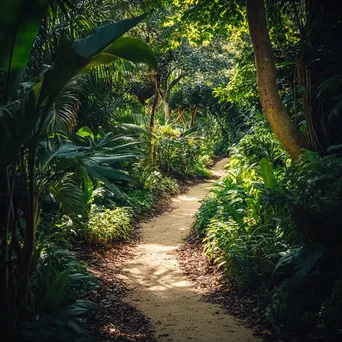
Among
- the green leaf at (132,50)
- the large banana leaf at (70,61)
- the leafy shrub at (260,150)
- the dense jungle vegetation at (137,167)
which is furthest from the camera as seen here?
the leafy shrub at (260,150)

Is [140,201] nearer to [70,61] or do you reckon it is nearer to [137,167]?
[137,167]

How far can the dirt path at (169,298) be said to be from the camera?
13.9 ft

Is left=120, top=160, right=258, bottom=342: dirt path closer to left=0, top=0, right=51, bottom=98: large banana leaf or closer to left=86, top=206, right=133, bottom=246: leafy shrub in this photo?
left=86, top=206, right=133, bottom=246: leafy shrub

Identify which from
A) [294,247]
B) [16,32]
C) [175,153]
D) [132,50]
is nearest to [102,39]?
[132,50]

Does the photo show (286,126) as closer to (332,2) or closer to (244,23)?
(332,2)

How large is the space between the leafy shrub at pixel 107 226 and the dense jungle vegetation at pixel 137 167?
3cm

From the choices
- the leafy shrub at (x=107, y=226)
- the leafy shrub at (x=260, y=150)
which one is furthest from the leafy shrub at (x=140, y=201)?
the leafy shrub at (x=260, y=150)

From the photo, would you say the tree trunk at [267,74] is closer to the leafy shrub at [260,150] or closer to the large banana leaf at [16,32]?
the leafy shrub at [260,150]

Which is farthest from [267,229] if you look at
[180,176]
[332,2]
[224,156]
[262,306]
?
[224,156]

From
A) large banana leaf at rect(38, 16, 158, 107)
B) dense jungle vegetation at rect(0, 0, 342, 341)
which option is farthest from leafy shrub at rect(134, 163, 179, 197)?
large banana leaf at rect(38, 16, 158, 107)

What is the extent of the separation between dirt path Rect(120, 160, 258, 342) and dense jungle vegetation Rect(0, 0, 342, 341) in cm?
50

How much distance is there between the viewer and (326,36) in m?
6.60

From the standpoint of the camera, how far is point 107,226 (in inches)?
298

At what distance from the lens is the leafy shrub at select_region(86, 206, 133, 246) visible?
7195 millimetres
